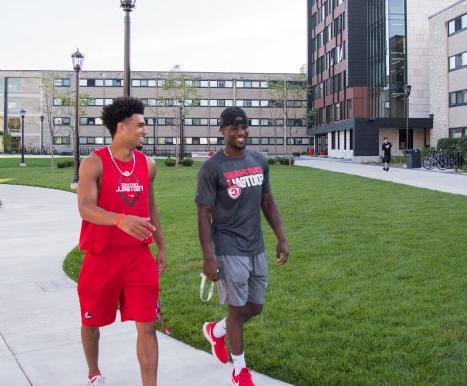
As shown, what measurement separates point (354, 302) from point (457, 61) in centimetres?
4599

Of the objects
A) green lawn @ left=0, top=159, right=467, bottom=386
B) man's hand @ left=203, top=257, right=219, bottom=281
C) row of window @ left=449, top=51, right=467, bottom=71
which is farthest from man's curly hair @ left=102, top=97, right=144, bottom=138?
row of window @ left=449, top=51, right=467, bottom=71

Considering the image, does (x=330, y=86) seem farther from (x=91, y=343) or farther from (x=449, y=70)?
(x=91, y=343)

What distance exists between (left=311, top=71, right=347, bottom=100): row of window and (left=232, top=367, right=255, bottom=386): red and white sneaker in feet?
204

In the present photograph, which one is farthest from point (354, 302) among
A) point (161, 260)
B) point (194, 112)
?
point (194, 112)

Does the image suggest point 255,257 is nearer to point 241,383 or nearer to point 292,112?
point 241,383

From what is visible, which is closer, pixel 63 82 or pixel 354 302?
pixel 354 302

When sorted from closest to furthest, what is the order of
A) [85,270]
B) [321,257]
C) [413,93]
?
[85,270], [321,257], [413,93]

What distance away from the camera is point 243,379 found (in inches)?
159

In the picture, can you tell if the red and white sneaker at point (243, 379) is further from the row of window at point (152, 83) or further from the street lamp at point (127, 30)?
the row of window at point (152, 83)

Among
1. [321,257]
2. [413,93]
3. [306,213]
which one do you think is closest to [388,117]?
[413,93]

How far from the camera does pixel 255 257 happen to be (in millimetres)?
4125

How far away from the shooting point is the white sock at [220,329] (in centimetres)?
456

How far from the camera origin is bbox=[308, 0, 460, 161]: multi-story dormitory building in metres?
55.8

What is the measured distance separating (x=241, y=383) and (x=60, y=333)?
2138 mm
